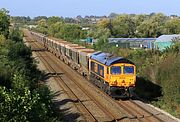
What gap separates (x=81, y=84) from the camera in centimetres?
3366

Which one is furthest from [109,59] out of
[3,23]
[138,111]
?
[3,23]

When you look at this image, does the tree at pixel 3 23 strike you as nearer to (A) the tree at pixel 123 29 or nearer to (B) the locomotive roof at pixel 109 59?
(B) the locomotive roof at pixel 109 59

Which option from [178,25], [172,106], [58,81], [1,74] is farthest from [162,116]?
[178,25]

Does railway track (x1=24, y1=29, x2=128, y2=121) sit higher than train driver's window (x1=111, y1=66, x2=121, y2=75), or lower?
lower

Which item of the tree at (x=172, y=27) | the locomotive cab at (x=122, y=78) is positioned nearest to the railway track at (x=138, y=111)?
the locomotive cab at (x=122, y=78)

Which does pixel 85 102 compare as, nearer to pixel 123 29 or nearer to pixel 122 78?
pixel 122 78

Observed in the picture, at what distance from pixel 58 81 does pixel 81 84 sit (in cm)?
317

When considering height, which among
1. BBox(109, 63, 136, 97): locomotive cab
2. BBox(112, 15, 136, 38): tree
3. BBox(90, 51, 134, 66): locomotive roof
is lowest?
BBox(112, 15, 136, 38): tree

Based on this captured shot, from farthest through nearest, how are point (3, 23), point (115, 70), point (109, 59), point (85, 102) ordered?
point (3, 23) < point (109, 59) < point (85, 102) < point (115, 70)

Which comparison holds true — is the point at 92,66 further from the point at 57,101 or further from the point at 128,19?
the point at 128,19

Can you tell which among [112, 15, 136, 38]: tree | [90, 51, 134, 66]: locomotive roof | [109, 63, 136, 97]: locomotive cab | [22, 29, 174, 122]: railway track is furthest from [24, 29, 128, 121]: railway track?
[112, 15, 136, 38]: tree

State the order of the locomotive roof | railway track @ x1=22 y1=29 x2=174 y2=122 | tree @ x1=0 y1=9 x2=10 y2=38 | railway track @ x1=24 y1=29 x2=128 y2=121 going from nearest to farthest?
railway track @ x1=22 y1=29 x2=174 y2=122 → railway track @ x1=24 y1=29 x2=128 y2=121 → the locomotive roof → tree @ x1=0 y1=9 x2=10 y2=38

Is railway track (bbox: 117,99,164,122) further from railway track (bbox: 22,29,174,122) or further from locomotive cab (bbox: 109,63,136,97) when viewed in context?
locomotive cab (bbox: 109,63,136,97)

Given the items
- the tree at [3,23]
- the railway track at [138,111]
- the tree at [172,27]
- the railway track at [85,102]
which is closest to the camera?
the railway track at [138,111]
